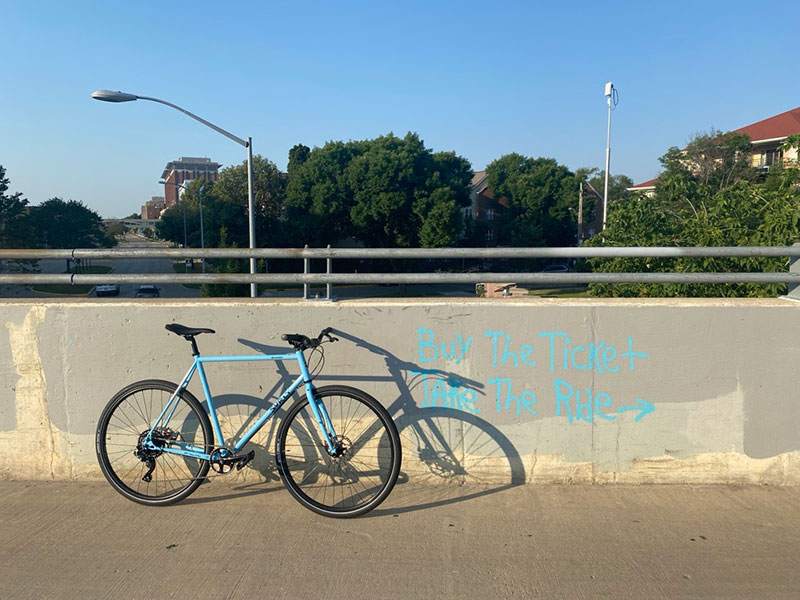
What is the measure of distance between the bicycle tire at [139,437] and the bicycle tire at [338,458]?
541 mm

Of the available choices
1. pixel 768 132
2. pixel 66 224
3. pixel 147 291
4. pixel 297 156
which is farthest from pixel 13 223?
pixel 768 132

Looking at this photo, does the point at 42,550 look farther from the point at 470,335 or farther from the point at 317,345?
the point at 470,335

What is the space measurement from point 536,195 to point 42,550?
66823 mm

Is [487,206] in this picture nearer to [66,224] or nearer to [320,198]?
[320,198]

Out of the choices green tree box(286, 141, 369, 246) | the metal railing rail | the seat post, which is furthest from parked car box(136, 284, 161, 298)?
the seat post

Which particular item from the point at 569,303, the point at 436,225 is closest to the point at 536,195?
the point at 436,225

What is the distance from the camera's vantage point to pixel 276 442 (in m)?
3.62

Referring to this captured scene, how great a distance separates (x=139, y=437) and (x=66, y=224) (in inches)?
2936

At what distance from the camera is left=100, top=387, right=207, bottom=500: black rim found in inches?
153

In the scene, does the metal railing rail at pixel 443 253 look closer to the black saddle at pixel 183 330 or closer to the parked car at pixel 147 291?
the black saddle at pixel 183 330

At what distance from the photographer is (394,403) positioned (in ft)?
13.2

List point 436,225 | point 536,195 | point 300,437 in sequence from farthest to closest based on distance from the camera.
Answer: point 536,195 → point 436,225 → point 300,437

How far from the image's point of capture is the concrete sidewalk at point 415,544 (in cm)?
287

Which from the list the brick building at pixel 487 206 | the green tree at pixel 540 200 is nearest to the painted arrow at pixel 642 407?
the green tree at pixel 540 200
